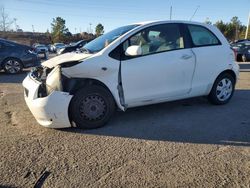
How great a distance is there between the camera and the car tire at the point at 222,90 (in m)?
5.96

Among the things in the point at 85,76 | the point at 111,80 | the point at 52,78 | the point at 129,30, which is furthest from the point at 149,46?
the point at 52,78

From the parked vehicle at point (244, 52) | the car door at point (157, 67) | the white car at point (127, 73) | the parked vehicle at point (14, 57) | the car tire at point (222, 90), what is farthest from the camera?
the parked vehicle at point (244, 52)

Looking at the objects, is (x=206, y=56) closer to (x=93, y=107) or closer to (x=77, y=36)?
(x=93, y=107)

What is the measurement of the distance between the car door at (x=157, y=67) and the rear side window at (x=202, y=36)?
0.30 meters

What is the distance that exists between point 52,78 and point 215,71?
3140 mm

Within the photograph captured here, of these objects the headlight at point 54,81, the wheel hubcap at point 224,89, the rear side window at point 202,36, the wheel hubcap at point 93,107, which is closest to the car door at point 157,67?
the rear side window at point 202,36

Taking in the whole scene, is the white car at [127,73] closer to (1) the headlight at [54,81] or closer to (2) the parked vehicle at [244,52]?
(1) the headlight at [54,81]

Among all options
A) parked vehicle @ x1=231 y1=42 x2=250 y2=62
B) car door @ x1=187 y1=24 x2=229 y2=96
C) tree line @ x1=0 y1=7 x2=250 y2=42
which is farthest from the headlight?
tree line @ x1=0 y1=7 x2=250 y2=42

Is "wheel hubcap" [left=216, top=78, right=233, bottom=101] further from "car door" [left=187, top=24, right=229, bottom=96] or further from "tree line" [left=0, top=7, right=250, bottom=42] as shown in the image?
"tree line" [left=0, top=7, right=250, bottom=42]

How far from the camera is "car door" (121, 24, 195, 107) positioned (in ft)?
15.9

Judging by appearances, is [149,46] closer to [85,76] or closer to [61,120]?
[85,76]

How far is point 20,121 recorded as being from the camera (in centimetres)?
516

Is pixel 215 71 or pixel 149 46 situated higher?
pixel 149 46

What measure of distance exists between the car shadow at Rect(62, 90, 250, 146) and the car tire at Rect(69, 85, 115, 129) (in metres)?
0.13
